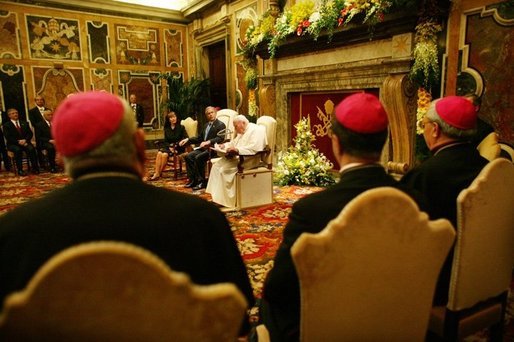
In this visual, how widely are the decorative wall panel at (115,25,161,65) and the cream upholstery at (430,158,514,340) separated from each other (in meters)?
9.50

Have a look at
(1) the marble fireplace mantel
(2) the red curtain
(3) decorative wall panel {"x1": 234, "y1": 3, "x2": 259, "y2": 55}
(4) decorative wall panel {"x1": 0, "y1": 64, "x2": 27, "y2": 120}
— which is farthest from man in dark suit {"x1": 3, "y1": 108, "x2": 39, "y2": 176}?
(2) the red curtain

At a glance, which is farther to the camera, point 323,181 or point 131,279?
point 323,181

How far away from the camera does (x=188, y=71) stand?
10.3 m

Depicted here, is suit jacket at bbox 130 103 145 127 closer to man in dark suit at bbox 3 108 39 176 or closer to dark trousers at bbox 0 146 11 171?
man in dark suit at bbox 3 108 39 176

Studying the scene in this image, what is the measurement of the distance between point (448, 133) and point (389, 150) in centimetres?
327

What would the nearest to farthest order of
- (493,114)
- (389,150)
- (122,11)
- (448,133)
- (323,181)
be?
(448,133)
(493,114)
(389,150)
(323,181)
(122,11)

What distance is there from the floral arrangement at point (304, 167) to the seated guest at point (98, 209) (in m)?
4.48

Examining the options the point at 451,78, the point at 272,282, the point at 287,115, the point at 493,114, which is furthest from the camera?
the point at 287,115

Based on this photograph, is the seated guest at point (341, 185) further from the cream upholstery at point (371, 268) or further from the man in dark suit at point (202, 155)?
the man in dark suit at point (202, 155)

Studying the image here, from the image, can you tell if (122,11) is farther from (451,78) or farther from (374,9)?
(451,78)

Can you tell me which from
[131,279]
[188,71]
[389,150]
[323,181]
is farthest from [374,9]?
[188,71]

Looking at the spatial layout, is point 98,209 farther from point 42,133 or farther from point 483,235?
point 42,133

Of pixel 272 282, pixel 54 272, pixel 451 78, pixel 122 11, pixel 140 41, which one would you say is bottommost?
pixel 272 282

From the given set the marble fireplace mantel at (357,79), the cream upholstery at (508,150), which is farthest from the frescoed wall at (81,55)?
the cream upholstery at (508,150)
